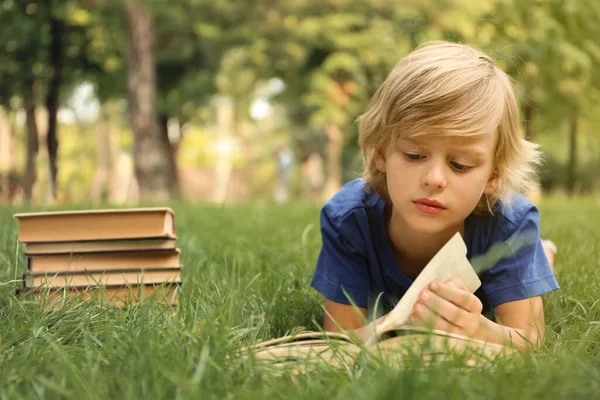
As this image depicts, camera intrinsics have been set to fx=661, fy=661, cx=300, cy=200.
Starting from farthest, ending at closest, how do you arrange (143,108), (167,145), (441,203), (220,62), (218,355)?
(167,145), (220,62), (143,108), (441,203), (218,355)

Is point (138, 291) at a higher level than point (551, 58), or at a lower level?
lower

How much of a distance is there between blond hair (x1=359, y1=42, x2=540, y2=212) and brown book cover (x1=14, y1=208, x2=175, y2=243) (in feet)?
2.42

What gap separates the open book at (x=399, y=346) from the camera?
145cm

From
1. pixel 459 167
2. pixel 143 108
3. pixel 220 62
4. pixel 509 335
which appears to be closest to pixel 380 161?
pixel 459 167

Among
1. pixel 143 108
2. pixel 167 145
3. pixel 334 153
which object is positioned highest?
pixel 143 108

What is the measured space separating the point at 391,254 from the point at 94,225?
3.28ft

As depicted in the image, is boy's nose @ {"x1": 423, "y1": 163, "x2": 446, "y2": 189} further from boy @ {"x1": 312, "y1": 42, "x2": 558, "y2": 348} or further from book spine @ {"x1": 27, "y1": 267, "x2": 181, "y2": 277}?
book spine @ {"x1": 27, "y1": 267, "x2": 181, "y2": 277}

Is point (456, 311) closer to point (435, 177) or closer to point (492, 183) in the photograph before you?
point (435, 177)

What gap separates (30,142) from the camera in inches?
560

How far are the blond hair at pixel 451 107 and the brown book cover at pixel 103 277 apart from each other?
2.59 ft

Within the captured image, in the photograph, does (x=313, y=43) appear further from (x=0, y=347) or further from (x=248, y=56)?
(x=0, y=347)

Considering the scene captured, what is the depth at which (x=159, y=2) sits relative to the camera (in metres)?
10.3

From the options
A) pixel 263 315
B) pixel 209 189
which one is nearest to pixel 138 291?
pixel 263 315

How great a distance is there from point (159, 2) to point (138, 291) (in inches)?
358
